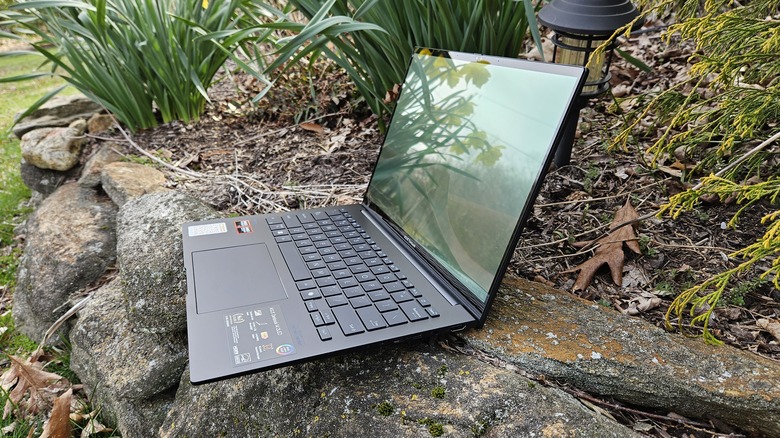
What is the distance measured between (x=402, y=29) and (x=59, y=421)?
5.55 feet

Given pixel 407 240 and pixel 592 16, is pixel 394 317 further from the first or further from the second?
pixel 592 16

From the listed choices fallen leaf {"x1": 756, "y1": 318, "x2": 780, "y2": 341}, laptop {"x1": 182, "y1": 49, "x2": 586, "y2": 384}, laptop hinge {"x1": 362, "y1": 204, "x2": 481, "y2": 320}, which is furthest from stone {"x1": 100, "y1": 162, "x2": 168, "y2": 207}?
fallen leaf {"x1": 756, "y1": 318, "x2": 780, "y2": 341}

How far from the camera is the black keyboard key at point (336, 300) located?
0.94m

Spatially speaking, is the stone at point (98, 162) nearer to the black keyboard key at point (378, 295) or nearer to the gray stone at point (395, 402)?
the gray stone at point (395, 402)

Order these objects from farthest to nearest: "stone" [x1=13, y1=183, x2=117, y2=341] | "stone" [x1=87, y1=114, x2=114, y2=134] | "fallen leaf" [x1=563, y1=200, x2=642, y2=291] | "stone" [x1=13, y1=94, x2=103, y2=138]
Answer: "stone" [x1=13, y1=94, x2=103, y2=138]
"stone" [x1=87, y1=114, x2=114, y2=134]
"stone" [x1=13, y1=183, x2=117, y2=341]
"fallen leaf" [x1=563, y1=200, x2=642, y2=291]

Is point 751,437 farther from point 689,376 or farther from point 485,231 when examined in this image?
point 485,231

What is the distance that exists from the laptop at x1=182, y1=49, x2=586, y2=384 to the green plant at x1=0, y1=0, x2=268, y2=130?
108 cm

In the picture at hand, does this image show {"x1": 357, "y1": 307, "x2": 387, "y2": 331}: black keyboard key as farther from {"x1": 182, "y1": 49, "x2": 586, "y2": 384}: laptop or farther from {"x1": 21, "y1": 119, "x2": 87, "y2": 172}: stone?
{"x1": 21, "y1": 119, "x2": 87, "y2": 172}: stone

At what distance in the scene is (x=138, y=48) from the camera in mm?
2211

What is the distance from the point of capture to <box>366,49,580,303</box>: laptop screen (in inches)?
35.0

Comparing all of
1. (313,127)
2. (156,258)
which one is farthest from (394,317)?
(313,127)

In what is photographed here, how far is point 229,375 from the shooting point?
0.74m

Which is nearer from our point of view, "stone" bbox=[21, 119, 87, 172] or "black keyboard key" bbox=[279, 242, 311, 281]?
"black keyboard key" bbox=[279, 242, 311, 281]

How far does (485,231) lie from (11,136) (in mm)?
4767
